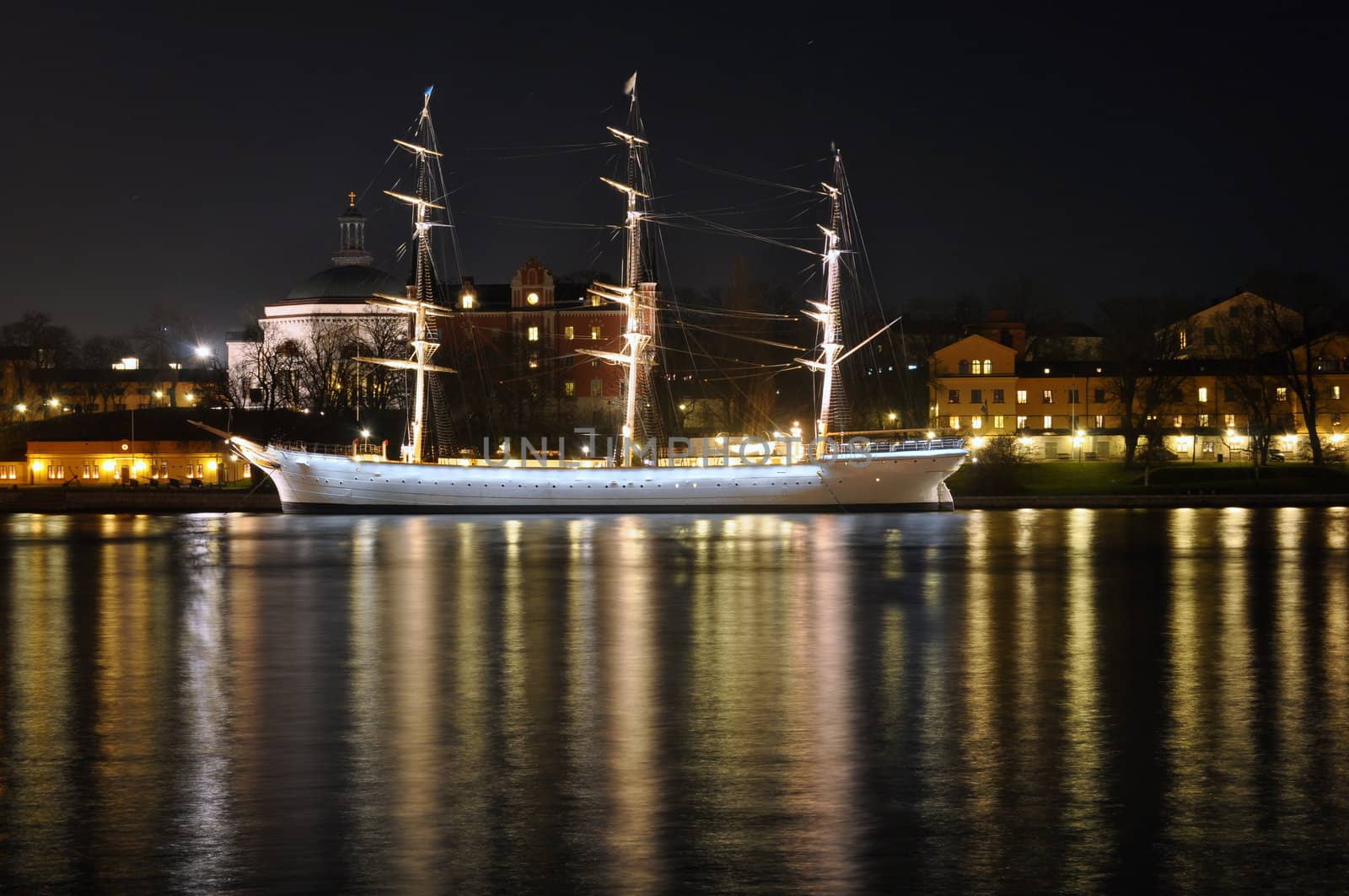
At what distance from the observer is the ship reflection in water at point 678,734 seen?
34.8 feet

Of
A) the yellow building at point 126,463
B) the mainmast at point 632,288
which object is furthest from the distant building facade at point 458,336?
the mainmast at point 632,288

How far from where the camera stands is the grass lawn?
7412cm

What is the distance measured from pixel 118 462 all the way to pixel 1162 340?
69847mm

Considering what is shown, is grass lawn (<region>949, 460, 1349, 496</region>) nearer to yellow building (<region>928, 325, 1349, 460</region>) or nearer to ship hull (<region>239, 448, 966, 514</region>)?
ship hull (<region>239, 448, 966, 514</region>)

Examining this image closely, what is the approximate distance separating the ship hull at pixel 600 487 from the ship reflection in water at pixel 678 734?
119ft

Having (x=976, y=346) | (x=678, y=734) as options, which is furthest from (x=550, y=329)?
(x=678, y=734)

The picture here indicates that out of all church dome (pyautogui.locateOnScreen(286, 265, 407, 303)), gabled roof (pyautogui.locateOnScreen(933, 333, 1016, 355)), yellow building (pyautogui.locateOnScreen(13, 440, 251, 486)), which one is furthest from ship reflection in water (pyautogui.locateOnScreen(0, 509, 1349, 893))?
church dome (pyautogui.locateOnScreen(286, 265, 407, 303))

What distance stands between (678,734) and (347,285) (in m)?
116

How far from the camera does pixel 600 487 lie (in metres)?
70.4

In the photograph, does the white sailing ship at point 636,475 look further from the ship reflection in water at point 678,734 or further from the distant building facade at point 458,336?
the ship reflection in water at point 678,734

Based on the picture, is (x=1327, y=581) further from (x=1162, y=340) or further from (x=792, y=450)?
(x=1162, y=340)

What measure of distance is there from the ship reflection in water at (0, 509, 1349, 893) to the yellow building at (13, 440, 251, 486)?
6090cm

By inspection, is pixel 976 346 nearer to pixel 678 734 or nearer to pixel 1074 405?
pixel 1074 405

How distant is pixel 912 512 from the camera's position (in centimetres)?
6838
